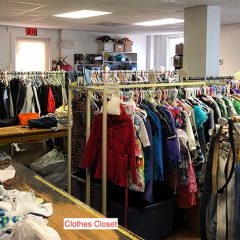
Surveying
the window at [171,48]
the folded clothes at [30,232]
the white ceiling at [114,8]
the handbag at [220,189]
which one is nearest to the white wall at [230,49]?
the white ceiling at [114,8]

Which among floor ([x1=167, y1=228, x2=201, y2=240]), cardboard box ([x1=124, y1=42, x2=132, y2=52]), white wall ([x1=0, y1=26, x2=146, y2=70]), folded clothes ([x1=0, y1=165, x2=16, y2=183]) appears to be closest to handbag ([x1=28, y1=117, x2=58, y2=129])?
folded clothes ([x1=0, y1=165, x2=16, y2=183])

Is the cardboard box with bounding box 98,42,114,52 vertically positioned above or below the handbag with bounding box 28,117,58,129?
above

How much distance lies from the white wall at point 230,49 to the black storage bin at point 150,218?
21.9ft

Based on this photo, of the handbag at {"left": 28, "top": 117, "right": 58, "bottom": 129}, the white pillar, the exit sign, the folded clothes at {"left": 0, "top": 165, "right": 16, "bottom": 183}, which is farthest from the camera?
the white pillar

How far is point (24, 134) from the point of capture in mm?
4012

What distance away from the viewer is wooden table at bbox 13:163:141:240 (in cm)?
170

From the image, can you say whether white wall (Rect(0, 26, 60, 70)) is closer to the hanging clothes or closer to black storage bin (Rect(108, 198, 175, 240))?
the hanging clothes

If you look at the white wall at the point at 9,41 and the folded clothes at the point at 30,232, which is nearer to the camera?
the folded clothes at the point at 30,232

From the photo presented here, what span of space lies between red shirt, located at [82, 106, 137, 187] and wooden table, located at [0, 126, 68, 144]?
1.11m

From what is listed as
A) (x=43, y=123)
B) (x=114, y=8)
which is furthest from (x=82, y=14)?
(x=43, y=123)

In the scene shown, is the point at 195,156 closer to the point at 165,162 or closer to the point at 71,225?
the point at 165,162

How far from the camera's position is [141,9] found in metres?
6.32

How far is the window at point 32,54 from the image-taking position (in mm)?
10098

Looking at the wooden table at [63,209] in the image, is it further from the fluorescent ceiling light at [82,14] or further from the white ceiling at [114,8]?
the fluorescent ceiling light at [82,14]
